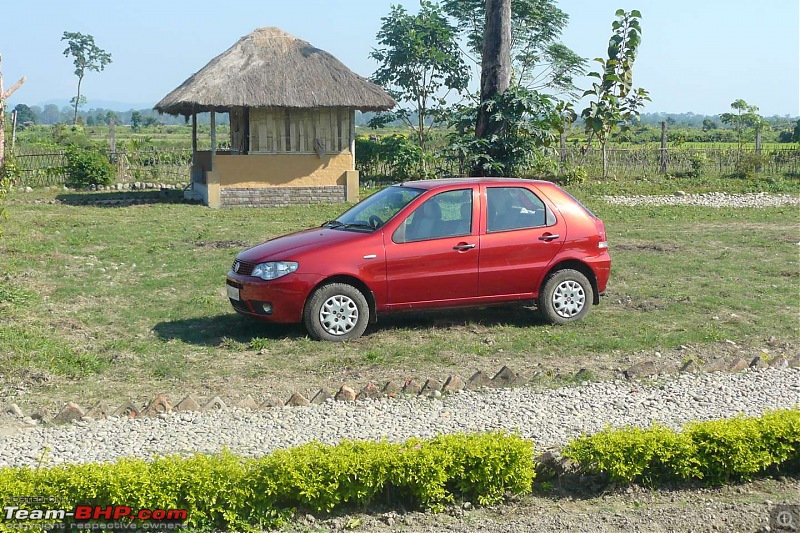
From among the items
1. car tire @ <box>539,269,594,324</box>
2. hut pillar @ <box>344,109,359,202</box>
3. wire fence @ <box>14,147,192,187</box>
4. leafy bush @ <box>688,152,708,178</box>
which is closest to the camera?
car tire @ <box>539,269,594,324</box>

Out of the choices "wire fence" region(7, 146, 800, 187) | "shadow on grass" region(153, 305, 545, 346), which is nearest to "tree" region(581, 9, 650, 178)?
"wire fence" region(7, 146, 800, 187)

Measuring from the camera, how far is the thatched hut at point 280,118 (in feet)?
75.1

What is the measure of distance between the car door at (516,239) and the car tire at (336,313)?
135 cm

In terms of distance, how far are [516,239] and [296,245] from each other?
2349 millimetres

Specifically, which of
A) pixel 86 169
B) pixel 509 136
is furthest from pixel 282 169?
pixel 509 136

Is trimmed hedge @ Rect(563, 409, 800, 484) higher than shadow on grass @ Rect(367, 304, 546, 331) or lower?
lower

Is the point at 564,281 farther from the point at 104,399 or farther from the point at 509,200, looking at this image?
the point at 104,399

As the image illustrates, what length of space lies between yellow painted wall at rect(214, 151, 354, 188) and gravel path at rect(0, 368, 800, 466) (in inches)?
671

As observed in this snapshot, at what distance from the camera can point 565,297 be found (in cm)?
995

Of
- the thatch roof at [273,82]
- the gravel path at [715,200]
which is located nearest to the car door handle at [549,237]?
the thatch roof at [273,82]

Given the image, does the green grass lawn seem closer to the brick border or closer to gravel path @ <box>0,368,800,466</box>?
the brick border

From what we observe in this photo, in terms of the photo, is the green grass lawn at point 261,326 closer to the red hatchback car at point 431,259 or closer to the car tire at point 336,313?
the car tire at point 336,313

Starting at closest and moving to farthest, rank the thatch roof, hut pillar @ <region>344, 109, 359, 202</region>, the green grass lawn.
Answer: the green grass lawn < the thatch roof < hut pillar @ <region>344, 109, 359, 202</region>

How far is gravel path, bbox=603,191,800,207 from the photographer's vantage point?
24438 millimetres
